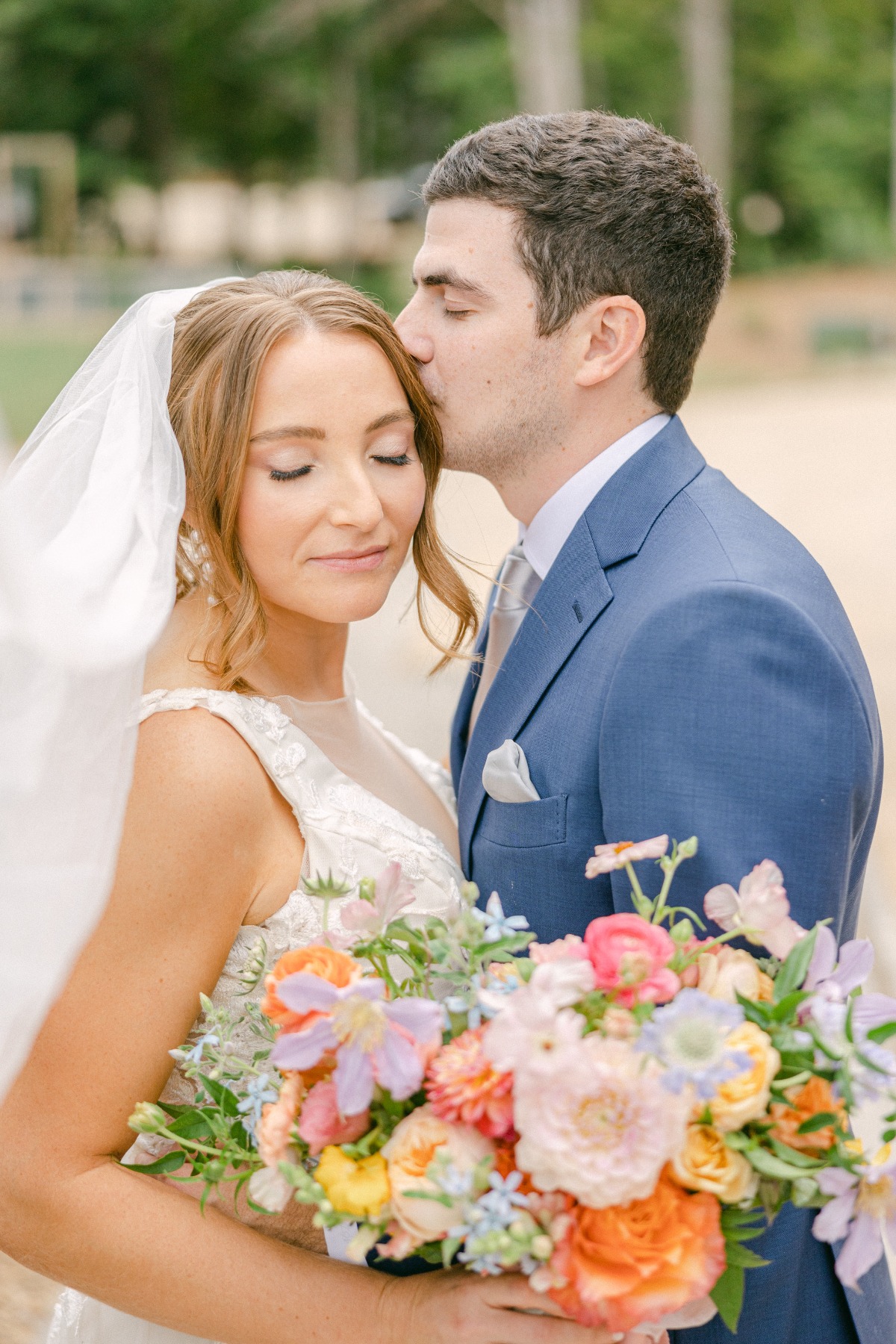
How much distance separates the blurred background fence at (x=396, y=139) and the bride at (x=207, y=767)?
21.3m

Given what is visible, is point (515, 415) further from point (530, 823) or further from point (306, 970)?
point (306, 970)

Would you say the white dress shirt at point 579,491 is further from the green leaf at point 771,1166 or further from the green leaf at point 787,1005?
the green leaf at point 771,1166

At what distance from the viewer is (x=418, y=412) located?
9.14 feet

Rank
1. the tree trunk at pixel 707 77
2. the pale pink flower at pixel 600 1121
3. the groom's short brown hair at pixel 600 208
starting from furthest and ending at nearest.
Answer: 1. the tree trunk at pixel 707 77
2. the groom's short brown hair at pixel 600 208
3. the pale pink flower at pixel 600 1121

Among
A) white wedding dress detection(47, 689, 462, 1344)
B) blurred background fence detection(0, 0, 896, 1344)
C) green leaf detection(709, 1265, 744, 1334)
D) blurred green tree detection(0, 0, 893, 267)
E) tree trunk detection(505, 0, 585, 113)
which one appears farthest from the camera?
blurred green tree detection(0, 0, 893, 267)

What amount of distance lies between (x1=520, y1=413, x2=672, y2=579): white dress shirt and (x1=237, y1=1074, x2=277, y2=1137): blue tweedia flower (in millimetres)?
1346

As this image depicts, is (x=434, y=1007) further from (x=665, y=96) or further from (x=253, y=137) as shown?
(x=253, y=137)

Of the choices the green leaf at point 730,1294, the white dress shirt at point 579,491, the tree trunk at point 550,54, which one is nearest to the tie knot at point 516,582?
the white dress shirt at point 579,491

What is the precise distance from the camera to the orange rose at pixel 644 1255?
61.7 inches

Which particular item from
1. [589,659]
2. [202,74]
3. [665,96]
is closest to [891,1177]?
[589,659]

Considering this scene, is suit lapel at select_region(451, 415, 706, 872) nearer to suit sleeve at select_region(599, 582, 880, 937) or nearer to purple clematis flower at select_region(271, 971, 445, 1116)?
suit sleeve at select_region(599, 582, 880, 937)

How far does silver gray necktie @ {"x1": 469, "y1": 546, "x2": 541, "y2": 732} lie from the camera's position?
10.2 feet

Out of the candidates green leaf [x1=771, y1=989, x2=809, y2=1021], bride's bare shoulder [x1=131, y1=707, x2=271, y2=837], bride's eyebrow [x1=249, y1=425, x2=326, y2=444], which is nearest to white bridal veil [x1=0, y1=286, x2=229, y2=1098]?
bride's bare shoulder [x1=131, y1=707, x2=271, y2=837]

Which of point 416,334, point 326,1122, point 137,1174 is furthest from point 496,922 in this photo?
point 416,334
